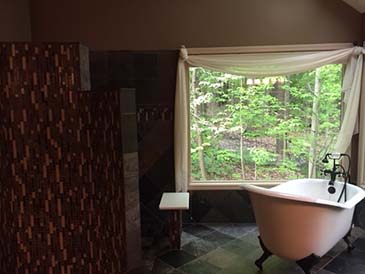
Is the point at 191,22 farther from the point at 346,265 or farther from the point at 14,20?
the point at 346,265

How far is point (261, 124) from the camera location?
3.79 metres

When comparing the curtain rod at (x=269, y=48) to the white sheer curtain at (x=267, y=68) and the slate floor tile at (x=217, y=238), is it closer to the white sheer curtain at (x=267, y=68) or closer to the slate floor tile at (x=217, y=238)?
the white sheer curtain at (x=267, y=68)

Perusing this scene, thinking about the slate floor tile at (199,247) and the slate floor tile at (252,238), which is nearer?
the slate floor tile at (199,247)

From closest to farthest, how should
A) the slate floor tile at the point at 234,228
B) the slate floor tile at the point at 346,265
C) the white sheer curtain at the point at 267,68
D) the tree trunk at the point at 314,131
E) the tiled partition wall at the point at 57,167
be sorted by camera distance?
the tiled partition wall at the point at 57,167 → the slate floor tile at the point at 346,265 → the white sheer curtain at the point at 267,68 → the slate floor tile at the point at 234,228 → the tree trunk at the point at 314,131

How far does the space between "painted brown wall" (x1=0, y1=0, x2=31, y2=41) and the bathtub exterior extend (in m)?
Result: 3.01

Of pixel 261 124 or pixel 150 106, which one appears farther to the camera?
pixel 261 124

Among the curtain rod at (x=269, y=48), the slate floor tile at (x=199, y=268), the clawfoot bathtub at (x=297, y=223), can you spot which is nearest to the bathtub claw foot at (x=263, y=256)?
the clawfoot bathtub at (x=297, y=223)

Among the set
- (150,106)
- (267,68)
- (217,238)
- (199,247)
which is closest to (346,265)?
(217,238)

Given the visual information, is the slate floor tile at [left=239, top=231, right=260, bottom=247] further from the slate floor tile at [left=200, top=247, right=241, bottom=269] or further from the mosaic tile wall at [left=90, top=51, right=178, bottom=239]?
the mosaic tile wall at [left=90, top=51, right=178, bottom=239]

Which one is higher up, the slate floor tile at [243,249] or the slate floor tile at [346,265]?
the slate floor tile at [346,265]

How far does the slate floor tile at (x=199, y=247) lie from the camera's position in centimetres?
312

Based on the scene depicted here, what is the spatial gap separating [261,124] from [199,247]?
1681 millimetres

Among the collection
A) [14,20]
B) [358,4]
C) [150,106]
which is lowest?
[150,106]

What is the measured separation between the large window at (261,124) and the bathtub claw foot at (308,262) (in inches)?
56.3
